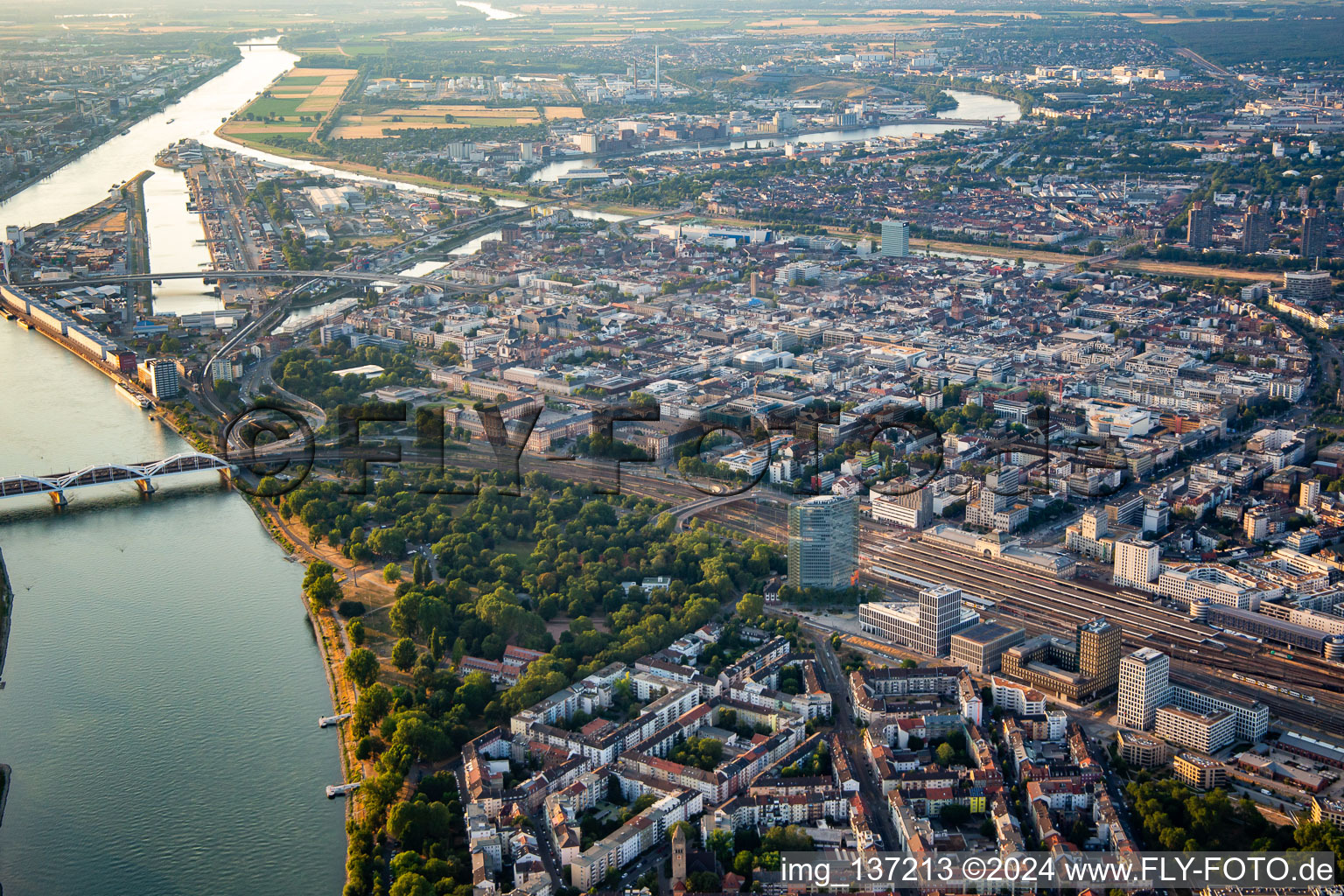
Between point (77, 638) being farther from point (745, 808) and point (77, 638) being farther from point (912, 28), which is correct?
point (912, 28)

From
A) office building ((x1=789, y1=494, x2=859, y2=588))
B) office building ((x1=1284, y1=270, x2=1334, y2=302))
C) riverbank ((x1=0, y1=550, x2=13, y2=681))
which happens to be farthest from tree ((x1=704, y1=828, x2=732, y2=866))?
office building ((x1=1284, y1=270, x2=1334, y2=302))

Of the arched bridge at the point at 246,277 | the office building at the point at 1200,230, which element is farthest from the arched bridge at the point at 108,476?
the office building at the point at 1200,230

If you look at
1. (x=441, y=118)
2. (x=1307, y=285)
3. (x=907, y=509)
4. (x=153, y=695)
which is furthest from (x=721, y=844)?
(x=441, y=118)

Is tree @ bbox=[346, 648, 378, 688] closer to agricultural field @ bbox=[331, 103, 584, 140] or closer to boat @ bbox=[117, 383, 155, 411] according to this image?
boat @ bbox=[117, 383, 155, 411]

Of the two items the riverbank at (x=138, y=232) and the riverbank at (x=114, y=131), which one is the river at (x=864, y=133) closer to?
the riverbank at (x=138, y=232)

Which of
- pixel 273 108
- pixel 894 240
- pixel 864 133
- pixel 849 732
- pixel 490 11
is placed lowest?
pixel 849 732

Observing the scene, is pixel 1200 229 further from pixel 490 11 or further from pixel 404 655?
pixel 490 11

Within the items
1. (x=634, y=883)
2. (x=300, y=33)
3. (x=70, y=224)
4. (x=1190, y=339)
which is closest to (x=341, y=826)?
(x=634, y=883)
